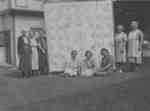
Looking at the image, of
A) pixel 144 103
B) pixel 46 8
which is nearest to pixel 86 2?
pixel 46 8

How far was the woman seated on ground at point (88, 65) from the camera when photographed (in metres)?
8.43

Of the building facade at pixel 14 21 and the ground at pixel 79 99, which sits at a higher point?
the building facade at pixel 14 21

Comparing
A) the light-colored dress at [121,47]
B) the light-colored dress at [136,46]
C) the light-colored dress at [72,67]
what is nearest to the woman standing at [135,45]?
the light-colored dress at [136,46]

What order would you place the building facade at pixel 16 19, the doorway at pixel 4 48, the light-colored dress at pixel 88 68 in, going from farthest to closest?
the doorway at pixel 4 48, the building facade at pixel 16 19, the light-colored dress at pixel 88 68

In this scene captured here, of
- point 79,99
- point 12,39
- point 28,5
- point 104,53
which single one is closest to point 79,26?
point 104,53

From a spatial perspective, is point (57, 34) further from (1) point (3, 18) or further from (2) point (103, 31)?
(1) point (3, 18)

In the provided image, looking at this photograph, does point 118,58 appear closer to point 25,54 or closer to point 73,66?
point 73,66

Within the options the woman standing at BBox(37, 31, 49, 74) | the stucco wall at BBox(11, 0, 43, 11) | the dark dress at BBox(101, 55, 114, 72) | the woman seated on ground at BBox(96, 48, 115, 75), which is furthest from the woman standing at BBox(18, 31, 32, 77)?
the stucco wall at BBox(11, 0, 43, 11)

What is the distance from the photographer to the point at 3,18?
17.0 meters

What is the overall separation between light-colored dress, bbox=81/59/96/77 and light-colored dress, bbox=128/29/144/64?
1.30 meters

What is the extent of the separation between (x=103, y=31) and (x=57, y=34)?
154cm

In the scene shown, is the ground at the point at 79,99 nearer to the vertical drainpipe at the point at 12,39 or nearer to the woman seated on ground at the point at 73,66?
the woman seated on ground at the point at 73,66

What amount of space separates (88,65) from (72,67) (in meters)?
0.52

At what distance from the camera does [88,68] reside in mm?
8586
